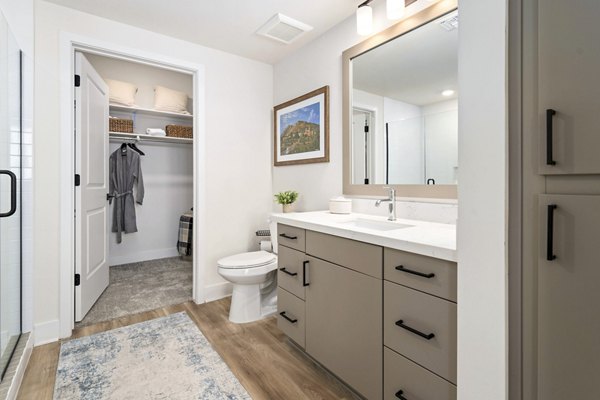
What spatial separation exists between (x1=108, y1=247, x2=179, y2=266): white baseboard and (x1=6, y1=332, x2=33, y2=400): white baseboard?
2.00 meters

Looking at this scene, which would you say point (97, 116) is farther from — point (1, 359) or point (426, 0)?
point (426, 0)

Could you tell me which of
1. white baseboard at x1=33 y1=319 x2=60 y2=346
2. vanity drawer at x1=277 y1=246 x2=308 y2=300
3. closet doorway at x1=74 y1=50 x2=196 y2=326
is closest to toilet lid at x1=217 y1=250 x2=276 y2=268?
vanity drawer at x1=277 y1=246 x2=308 y2=300

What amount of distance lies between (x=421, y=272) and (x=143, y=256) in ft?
13.0

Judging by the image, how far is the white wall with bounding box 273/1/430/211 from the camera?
234 centimetres

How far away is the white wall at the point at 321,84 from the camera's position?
7.67ft

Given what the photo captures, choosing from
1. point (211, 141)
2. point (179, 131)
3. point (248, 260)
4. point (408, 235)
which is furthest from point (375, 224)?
point (179, 131)

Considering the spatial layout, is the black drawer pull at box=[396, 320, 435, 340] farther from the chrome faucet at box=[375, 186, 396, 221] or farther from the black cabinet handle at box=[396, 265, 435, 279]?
the chrome faucet at box=[375, 186, 396, 221]

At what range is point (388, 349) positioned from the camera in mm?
1314

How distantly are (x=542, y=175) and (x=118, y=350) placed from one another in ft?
8.01

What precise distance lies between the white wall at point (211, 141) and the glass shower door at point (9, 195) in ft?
0.64

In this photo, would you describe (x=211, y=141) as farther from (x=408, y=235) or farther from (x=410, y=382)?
(x=410, y=382)

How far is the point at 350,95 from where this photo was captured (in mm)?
2279

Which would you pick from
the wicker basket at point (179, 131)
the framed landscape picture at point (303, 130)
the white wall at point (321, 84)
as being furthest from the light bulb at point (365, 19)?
the wicker basket at point (179, 131)

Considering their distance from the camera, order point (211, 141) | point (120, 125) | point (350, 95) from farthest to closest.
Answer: point (120, 125) < point (211, 141) < point (350, 95)
